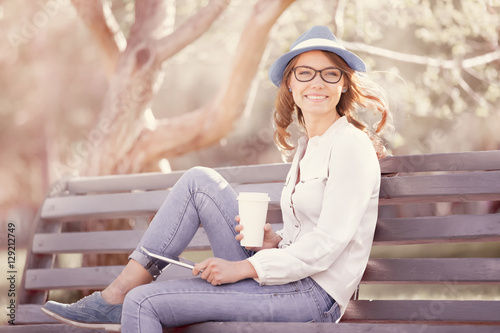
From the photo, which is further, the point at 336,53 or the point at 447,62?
the point at 447,62

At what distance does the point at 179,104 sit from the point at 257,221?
15.6 m

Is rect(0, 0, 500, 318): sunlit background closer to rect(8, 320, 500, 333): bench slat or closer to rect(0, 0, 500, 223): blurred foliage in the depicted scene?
rect(0, 0, 500, 223): blurred foliage

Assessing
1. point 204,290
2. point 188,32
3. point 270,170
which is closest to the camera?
point 204,290

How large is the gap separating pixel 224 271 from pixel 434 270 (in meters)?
1.06

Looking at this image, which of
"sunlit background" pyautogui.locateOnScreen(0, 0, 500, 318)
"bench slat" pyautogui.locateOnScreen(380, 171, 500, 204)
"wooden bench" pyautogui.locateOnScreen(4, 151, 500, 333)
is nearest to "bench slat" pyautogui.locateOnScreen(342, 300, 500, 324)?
"wooden bench" pyautogui.locateOnScreen(4, 151, 500, 333)

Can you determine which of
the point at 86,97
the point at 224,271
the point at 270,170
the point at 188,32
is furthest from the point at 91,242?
the point at 86,97

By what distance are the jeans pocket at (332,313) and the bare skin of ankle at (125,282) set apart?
2.45 feet

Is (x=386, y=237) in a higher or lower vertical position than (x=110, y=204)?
lower

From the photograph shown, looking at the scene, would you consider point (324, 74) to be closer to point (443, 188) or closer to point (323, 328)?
point (443, 188)

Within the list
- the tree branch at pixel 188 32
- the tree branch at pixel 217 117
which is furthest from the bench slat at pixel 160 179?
the tree branch at pixel 188 32

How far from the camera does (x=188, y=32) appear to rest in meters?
6.85

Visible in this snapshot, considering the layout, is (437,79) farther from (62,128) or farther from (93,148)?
(62,128)

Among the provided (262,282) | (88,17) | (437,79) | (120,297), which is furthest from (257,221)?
(437,79)

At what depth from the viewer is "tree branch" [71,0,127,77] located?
6949 millimetres
